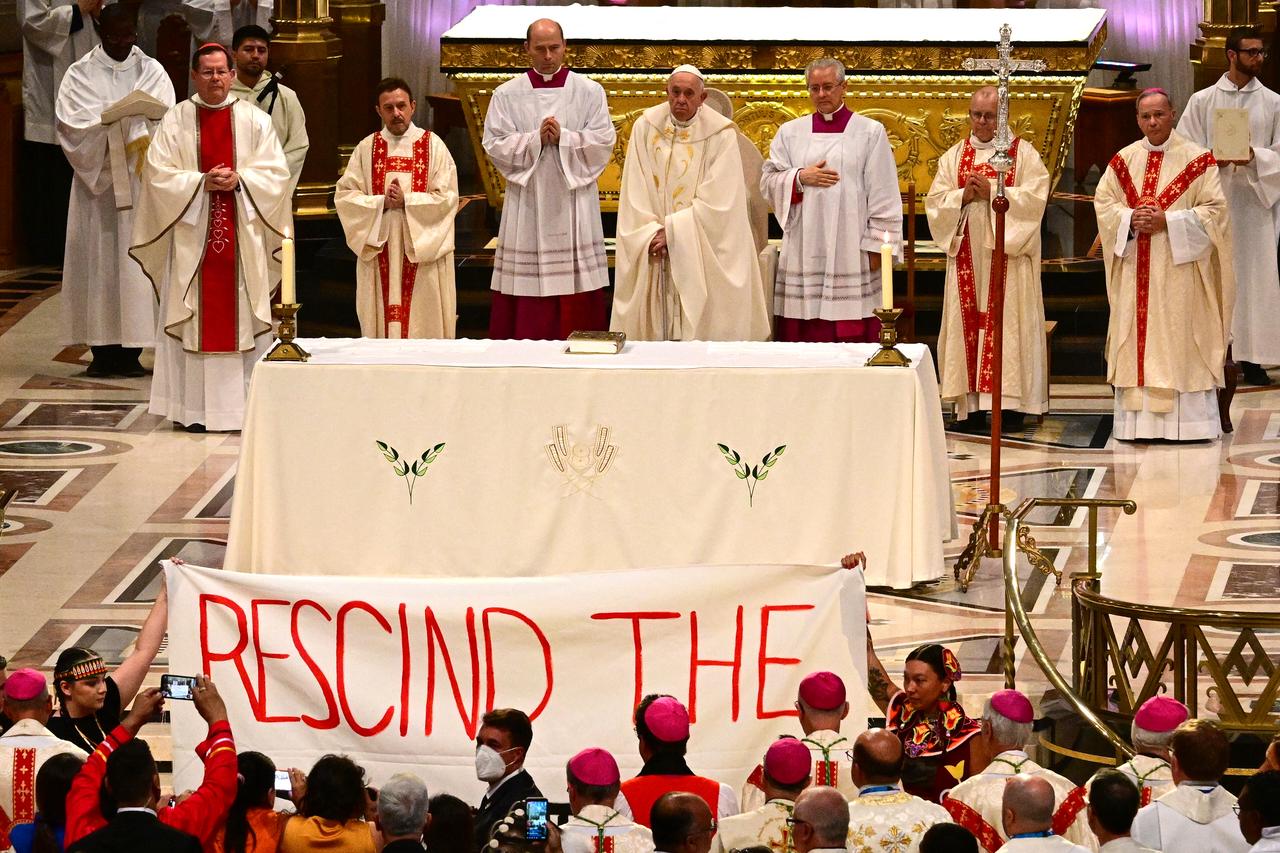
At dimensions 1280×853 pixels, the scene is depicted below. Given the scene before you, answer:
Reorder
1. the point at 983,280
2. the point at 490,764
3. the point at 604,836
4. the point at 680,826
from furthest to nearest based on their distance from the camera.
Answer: the point at 983,280, the point at 490,764, the point at 604,836, the point at 680,826

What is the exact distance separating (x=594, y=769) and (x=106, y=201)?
10.2 meters

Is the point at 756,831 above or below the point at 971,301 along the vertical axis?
below

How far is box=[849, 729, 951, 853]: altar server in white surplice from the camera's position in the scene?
5512 millimetres

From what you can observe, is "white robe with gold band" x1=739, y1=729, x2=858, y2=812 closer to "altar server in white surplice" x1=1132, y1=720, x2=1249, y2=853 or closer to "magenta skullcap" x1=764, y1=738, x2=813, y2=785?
"magenta skullcap" x1=764, y1=738, x2=813, y2=785

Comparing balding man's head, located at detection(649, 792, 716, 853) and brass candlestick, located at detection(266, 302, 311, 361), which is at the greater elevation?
brass candlestick, located at detection(266, 302, 311, 361)

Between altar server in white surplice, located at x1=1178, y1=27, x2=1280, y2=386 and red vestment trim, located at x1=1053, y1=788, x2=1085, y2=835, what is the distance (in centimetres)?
871

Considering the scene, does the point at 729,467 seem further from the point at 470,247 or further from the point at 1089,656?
the point at 470,247

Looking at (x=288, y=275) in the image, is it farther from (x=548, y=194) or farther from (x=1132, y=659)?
(x=1132, y=659)

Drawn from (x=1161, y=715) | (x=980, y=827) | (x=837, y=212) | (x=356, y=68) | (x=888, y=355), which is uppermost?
(x=356, y=68)

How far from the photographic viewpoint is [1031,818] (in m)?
5.38

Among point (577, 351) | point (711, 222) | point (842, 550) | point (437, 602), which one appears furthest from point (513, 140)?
point (437, 602)

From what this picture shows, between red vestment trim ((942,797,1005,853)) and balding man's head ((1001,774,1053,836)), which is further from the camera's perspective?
red vestment trim ((942,797,1005,853))

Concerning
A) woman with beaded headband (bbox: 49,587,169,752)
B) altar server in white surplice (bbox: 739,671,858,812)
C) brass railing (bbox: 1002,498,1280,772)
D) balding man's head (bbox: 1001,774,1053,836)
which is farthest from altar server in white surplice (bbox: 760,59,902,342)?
balding man's head (bbox: 1001,774,1053,836)

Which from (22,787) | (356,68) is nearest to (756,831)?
(22,787)
